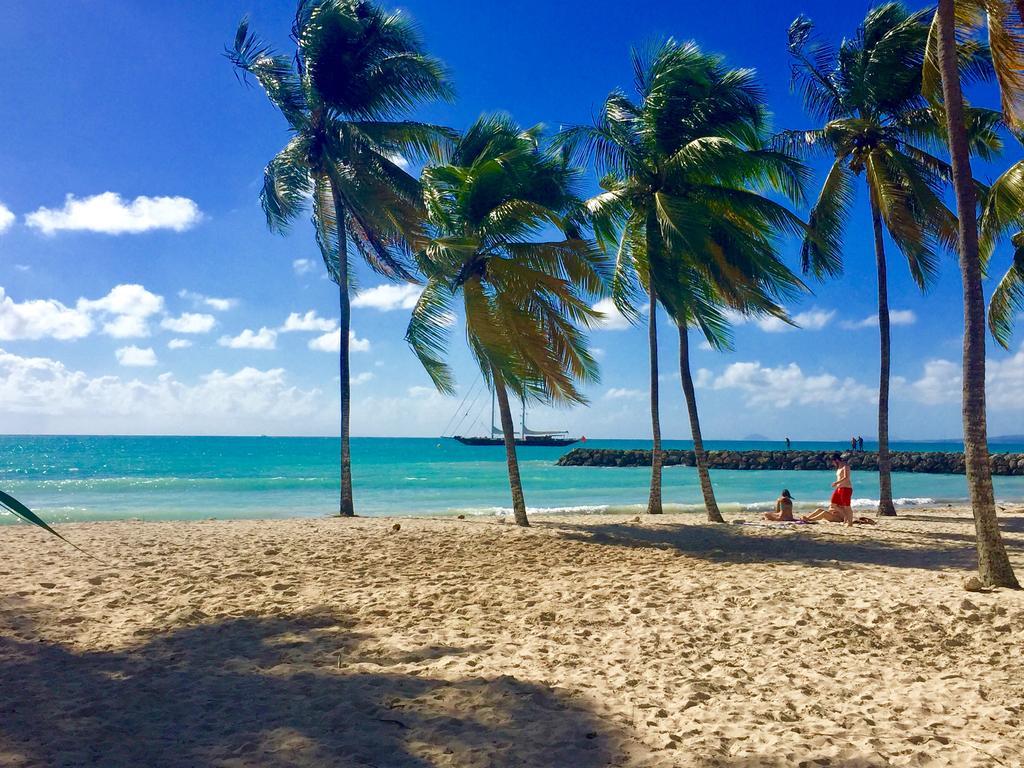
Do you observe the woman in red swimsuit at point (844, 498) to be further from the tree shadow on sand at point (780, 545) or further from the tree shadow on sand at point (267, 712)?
the tree shadow on sand at point (267, 712)

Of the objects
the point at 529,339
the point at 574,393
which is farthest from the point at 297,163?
the point at 574,393

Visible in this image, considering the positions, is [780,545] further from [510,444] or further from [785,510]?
[510,444]

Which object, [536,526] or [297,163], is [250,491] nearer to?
[297,163]

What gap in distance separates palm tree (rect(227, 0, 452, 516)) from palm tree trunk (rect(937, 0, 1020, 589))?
1059cm

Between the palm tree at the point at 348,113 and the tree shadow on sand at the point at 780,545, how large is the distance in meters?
6.43

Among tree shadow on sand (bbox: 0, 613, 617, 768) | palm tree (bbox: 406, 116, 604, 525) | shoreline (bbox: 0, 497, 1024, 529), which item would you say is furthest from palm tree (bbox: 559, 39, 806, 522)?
tree shadow on sand (bbox: 0, 613, 617, 768)

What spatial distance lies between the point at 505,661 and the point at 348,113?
541 inches

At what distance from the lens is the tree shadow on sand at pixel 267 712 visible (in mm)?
3664

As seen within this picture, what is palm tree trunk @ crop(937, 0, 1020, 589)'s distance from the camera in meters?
6.78

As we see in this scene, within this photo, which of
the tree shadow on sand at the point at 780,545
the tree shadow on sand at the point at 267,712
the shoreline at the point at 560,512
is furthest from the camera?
the shoreline at the point at 560,512

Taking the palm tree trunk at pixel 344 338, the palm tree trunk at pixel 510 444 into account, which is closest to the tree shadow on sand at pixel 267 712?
the palm tree trunk at pixel 510 444

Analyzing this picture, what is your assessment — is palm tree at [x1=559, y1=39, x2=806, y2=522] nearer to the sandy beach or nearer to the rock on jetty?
the sandy beach

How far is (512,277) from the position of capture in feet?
43.0

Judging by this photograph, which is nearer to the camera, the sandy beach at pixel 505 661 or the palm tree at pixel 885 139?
the sandy beach at pixel 505 661
